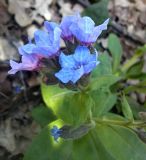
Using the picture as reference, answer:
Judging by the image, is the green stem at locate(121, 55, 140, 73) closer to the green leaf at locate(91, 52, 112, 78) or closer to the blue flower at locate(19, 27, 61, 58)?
the green leaf at locate(91, 52, 112, 78)

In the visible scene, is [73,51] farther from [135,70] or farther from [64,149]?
[135,70]

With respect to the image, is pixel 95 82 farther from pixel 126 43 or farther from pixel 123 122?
pixel 126 43

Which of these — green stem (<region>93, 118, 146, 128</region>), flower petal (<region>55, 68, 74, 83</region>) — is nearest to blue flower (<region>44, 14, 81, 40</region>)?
flower petal (<region>55, 68, 74, 83</region>)

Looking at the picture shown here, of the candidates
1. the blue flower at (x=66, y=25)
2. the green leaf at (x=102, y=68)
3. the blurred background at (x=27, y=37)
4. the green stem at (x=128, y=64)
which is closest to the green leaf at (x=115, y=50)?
the green stem at (x=128, y=64)

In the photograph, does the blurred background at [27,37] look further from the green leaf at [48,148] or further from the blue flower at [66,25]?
the blue flower at [66,25]

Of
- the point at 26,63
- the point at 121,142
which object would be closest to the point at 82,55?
the point at 26,63

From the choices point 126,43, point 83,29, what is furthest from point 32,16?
point 83,29
